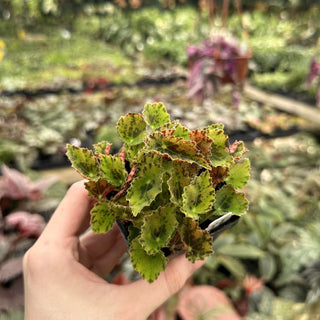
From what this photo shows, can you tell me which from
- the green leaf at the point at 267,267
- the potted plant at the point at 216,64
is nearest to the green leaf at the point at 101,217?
the green leaf at the point at 267,267

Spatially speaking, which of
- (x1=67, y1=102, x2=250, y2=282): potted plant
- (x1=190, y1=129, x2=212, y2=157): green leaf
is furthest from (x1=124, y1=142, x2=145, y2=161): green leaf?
(x1=190, y1=129, x2=212, y2=157): green leaf

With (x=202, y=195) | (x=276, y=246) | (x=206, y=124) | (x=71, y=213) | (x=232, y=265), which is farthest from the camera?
(x=206, y=124)

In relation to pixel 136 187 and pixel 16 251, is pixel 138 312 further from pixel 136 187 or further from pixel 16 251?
pixel 16 251

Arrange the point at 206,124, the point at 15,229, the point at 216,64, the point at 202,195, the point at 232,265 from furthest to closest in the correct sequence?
the point at 206,124
the point at 216,64
the point at 232,265
the point at 15,229
the point at 202,195

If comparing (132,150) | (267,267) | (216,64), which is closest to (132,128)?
(132,150)

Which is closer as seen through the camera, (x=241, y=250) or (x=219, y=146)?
(x=219, y=146)

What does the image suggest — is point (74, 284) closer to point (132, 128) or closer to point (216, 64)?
point (132, 128)

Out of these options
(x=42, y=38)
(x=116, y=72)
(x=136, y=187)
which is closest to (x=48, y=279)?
(x=136, y=187)
